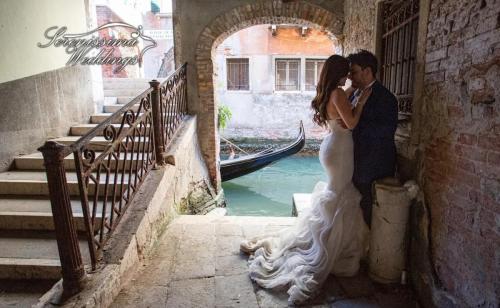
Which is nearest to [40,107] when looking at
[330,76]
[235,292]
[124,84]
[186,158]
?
[186,158]

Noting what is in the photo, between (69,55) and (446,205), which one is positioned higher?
(69,55)

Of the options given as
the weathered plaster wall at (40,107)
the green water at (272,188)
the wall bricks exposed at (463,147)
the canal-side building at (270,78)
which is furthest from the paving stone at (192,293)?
the canal-side building at (270,78)

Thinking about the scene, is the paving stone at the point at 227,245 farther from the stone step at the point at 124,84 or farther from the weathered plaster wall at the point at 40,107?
the stone step at the point at 124,84

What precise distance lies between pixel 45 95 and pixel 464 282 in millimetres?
5157

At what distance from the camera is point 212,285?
2.60 m

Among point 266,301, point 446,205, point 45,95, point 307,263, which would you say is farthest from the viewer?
point 45,95

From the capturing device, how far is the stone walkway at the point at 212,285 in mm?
2387

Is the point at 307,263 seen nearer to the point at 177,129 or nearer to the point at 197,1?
the point at 177,129

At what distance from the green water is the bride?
4977 millimetres

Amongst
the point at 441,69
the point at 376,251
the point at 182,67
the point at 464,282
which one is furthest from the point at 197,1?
the point at 464,282

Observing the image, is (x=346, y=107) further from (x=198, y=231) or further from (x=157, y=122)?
(x=157, y=122)

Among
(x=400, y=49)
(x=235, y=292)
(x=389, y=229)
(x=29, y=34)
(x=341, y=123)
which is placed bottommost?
(x=235, y=292)

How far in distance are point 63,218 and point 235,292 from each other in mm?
1350

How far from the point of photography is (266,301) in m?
2.39
